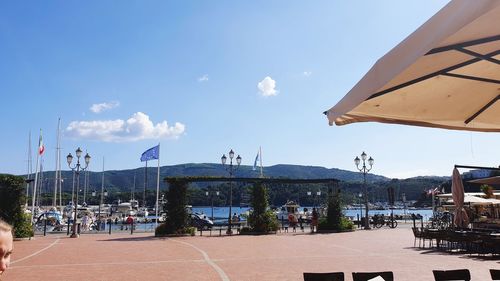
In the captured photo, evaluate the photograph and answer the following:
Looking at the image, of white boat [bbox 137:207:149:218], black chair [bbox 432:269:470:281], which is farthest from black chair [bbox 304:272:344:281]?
white boat [bbox 137:207:149:218]

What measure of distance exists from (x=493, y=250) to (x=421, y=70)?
11838mm

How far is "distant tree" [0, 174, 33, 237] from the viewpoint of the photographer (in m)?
22.7

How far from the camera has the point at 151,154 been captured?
40125mm

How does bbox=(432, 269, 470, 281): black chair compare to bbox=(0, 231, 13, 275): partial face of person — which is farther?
bbox=(432, 269, 470, 281): black chair

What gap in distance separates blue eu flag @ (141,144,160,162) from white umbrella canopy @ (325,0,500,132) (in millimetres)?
36055

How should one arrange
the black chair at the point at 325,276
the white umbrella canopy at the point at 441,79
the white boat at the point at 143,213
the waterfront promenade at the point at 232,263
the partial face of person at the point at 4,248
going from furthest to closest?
the white boat at the point at 143,213 → the waterfront promenade at the point at 232,263 → the black chair at the point at 325,276 → the white umbrella canopy at the point at 441,79 → the partial face of person at the point at 4,248

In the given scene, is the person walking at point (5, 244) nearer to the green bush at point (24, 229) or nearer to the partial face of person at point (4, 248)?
the partial face of person at point (4, 248)

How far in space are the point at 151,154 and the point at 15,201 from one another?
17.4 m

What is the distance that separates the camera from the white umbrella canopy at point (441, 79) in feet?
9.28

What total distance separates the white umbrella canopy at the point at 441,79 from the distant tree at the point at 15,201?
76.0 ft

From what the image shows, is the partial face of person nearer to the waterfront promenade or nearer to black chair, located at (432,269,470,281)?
black chair, located at (432,269,470,281)

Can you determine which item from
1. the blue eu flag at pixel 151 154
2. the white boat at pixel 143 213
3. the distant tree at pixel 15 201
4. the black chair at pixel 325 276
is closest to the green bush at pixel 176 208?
the distant tree at pixel 15 201

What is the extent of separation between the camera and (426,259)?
13016 mm

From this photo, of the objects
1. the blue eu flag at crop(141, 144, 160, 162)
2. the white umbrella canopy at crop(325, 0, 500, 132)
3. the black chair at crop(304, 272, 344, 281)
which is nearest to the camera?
the white umbrella canopy at crop(325, 0, 500, 132)
